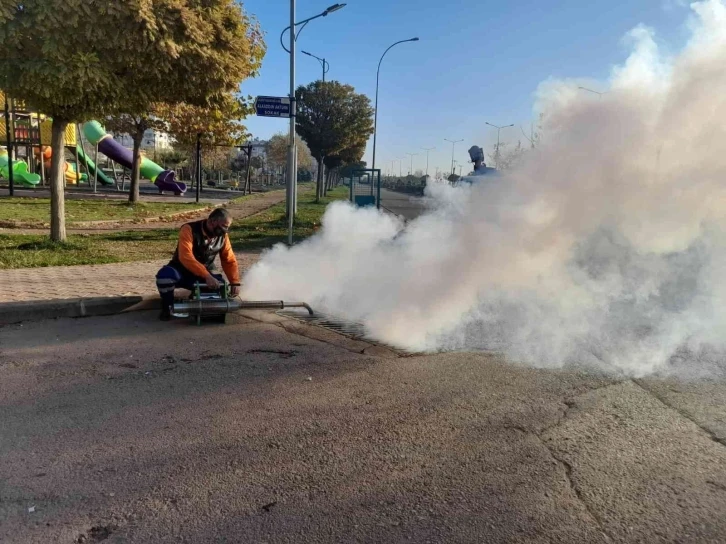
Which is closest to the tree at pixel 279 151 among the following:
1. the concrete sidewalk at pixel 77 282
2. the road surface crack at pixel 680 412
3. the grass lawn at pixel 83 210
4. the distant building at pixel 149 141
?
the distant building at pixel 149 141

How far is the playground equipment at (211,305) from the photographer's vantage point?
18.5 feet

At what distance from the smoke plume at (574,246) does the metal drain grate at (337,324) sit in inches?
6.0

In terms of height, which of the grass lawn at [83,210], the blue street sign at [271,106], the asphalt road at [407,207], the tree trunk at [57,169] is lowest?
the grass lawn at [83,210]

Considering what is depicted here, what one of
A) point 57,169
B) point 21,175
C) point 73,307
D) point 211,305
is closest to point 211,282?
point 211,305

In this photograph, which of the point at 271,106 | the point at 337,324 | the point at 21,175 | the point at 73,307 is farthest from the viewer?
the point at 21,175

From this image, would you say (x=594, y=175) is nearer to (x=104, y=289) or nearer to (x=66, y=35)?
(x=104, y=289)

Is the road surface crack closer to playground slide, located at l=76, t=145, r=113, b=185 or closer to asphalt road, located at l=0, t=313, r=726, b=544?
asphalt road, located at l=0, t=313, r=726, b=544

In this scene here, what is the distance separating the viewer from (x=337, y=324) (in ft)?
19.8

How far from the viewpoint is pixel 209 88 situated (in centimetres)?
908

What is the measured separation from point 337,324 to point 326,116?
2572cm

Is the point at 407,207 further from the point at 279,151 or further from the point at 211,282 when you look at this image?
the point at 279,151

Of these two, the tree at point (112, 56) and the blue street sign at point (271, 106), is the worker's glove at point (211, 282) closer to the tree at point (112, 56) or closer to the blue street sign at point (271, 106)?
the tree at point (112, 56)

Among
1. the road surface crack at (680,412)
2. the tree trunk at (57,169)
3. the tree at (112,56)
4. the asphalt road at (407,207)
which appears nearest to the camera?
the road surface crack at (680,412)

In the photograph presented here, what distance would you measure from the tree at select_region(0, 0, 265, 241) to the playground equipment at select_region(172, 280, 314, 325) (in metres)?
3.98
